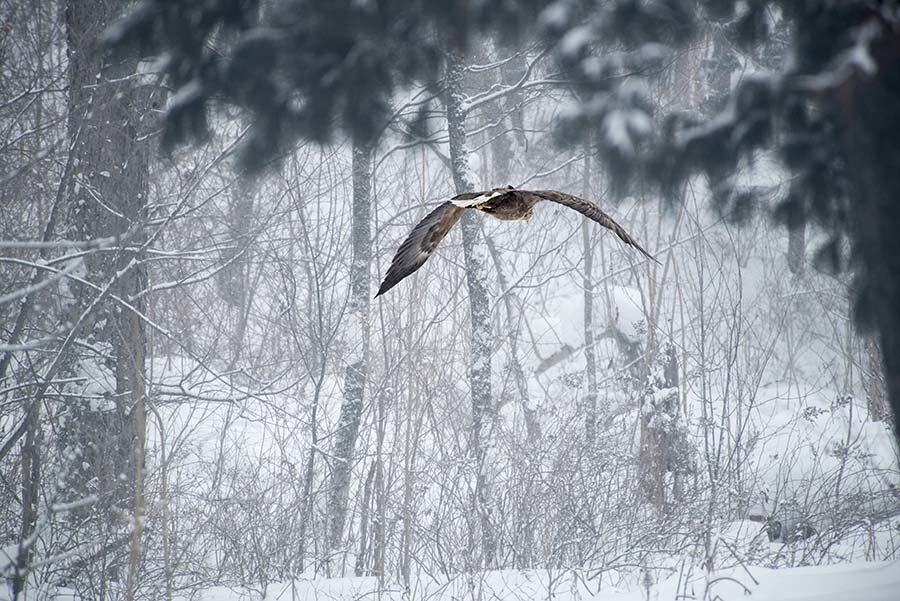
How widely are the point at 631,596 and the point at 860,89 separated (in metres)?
3.18

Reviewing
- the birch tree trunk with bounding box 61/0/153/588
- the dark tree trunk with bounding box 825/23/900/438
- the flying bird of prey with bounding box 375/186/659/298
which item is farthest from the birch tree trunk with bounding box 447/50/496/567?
the dark tree trunk with bounding box 825/23/900/438

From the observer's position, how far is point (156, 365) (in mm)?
7973

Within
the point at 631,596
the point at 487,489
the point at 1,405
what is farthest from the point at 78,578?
the point at 631,596

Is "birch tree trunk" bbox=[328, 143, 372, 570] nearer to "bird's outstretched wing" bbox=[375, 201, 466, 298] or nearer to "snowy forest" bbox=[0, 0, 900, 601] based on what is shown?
"snowy forest" bbox=[0, 0, 900, 601]

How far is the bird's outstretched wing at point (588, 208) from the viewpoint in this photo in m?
2.85

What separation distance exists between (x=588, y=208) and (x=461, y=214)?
21.1 inches

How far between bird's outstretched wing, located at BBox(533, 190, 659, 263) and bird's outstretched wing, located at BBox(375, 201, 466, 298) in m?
0.34

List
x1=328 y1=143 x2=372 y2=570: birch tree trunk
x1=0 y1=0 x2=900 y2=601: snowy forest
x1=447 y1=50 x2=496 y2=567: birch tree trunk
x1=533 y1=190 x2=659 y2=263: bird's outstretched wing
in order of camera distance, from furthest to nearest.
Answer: x1=328 y1=143 x2=372 y2=570: birch tree trunk
x1=447 y1=50 x2=496 y2=567: birch tree trunk
x1=0 y1=0 x2=900 y2=601: snowy forest
x1=533 y1=190 x2=659 y2=263: bird's outstretched wing

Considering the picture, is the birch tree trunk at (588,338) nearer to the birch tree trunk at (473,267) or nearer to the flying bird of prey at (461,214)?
the birch tree trunk at (473,267)

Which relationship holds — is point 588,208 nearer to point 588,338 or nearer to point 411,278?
point 411,278

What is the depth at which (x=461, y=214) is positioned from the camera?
3033mm

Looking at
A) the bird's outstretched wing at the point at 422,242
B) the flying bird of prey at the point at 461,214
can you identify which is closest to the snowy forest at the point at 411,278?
the flying bird of prey at the point at 461,214

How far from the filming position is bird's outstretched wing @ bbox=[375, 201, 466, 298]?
9.53ft

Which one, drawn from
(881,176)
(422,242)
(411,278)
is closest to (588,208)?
(422,242)
